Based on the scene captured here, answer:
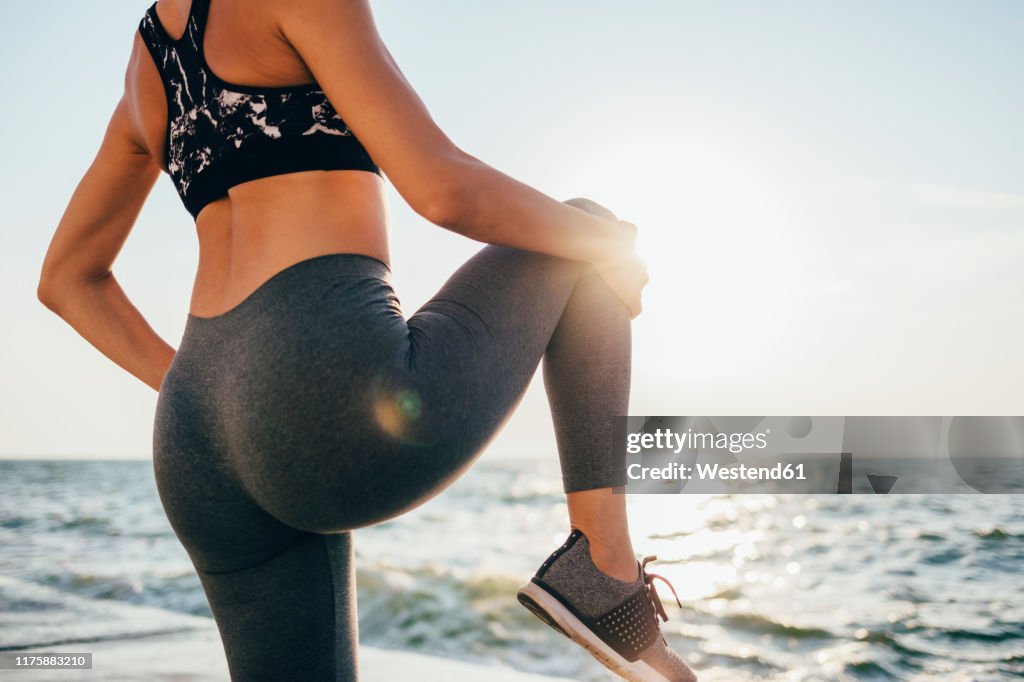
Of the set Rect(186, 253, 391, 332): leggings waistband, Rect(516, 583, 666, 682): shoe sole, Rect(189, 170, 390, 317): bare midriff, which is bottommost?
Rect(516, 583, 666, 682): shoe sole

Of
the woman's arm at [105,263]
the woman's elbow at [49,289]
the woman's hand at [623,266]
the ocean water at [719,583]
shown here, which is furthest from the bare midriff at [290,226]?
the ocean water at [719,583]

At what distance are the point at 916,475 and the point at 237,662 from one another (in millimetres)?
22156

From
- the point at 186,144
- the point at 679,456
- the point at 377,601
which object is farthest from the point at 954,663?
the point at 186,144

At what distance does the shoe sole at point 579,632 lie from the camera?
4.83 feet

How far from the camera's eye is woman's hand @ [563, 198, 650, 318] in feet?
4.54

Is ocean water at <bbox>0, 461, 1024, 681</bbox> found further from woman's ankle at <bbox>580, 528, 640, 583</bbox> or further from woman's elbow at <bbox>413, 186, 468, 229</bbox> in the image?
woman's elbow at <bbox>413, 186, 468, 229</bbox>

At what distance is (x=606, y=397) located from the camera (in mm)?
1407

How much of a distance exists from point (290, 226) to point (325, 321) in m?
0.17

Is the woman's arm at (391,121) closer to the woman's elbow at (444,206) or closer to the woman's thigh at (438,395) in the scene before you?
the woman's elbow at (444,206)

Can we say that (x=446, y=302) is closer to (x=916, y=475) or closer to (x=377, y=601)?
(x=377, y=601)

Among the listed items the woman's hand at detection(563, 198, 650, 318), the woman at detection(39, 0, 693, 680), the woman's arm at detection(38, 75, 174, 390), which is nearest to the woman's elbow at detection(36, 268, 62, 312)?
the woman's arm at detection(38, 75, 174, 390)

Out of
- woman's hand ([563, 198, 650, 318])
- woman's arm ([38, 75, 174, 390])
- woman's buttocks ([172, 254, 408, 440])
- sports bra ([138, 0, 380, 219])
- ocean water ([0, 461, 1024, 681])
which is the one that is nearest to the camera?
woman's buttocks ([172, 254, 408, 440])

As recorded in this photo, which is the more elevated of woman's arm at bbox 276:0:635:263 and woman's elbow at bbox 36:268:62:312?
woman's arm at bbox 276:0:635:263

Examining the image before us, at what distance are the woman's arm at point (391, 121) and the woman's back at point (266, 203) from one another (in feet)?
0.19
